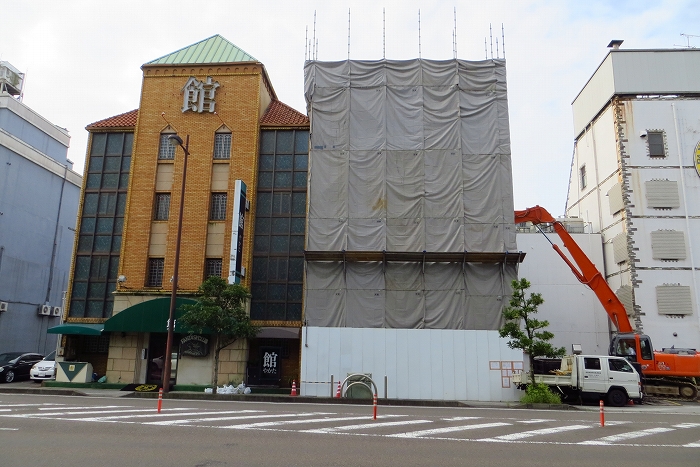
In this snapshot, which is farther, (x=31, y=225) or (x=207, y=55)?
(x=31, y=225)

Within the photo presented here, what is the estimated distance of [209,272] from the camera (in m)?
26.7

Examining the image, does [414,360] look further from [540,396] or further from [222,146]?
[222,146]

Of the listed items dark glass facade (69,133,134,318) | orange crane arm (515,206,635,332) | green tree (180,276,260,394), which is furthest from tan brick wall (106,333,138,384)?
orange crane arm (515,206,635,332)

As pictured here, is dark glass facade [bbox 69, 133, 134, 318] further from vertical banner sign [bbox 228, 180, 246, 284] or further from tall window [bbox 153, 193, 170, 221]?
vertical banner sign [bbox 228, 180, 246, 284]

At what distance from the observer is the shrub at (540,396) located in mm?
20453

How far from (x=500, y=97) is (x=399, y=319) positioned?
11991mm

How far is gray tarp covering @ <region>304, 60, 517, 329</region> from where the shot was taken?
981 inches

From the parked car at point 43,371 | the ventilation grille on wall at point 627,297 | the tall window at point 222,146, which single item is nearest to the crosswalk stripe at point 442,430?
the tall window at point 222,146

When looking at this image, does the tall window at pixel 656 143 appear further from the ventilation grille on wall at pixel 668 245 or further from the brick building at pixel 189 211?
the brick building at pixel 189 211

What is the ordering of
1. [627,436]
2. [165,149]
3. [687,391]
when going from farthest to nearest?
[165,149] < [687,391] < [627,436]

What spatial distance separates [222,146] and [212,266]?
6.12 m

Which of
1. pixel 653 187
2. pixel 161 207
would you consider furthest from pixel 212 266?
pixel 653 187

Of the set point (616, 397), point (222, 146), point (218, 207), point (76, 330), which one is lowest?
point (616, 397)

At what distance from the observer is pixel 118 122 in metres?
29.2
